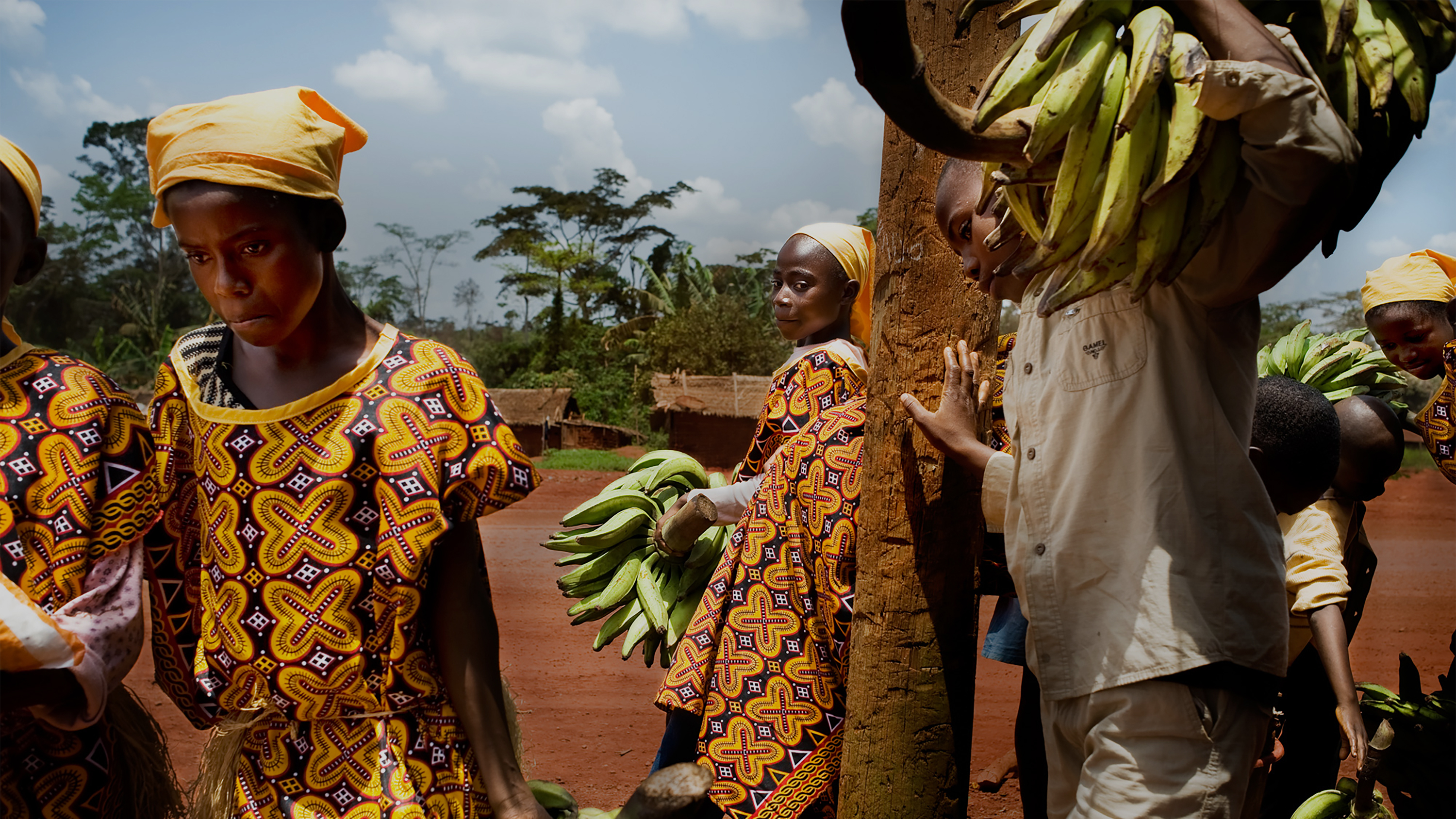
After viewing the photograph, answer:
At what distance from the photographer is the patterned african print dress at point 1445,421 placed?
3072 mm

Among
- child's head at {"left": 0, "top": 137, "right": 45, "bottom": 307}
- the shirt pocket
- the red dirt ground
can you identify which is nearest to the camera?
the shirt pocket

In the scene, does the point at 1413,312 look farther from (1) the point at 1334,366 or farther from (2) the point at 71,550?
(2) the point at 71,550

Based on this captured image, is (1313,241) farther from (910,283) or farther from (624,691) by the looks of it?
(624,691)

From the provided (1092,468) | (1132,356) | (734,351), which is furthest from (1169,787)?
(734,351)

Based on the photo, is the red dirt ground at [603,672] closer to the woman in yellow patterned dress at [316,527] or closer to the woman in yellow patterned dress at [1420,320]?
the woman in yellow patterned dress at [1420,320]

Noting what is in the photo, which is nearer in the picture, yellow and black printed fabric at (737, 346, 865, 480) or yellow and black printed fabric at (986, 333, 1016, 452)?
yellow and black printed fabric at (986, 333, 1016, 452)

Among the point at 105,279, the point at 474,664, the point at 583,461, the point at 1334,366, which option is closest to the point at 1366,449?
the point at 1334,366

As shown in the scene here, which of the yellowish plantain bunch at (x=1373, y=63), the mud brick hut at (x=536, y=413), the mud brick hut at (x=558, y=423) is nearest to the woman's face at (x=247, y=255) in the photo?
the yellowish plantain bunch at (x=1373, y=63)

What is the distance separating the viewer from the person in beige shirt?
136 centimetres

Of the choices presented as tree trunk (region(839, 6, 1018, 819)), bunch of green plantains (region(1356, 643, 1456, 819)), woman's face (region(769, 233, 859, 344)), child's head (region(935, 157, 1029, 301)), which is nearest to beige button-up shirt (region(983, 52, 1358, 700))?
child's head (region(935, 157, 1029, 301))

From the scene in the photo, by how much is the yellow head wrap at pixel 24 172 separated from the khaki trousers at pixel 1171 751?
2049mm

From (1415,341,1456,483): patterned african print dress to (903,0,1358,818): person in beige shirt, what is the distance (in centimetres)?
221

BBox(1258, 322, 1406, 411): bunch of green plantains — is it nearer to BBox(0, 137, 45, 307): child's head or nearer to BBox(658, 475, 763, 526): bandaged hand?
BBox(658, 475, 763, 526): bandaged hand

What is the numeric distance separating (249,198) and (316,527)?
1.81ft
